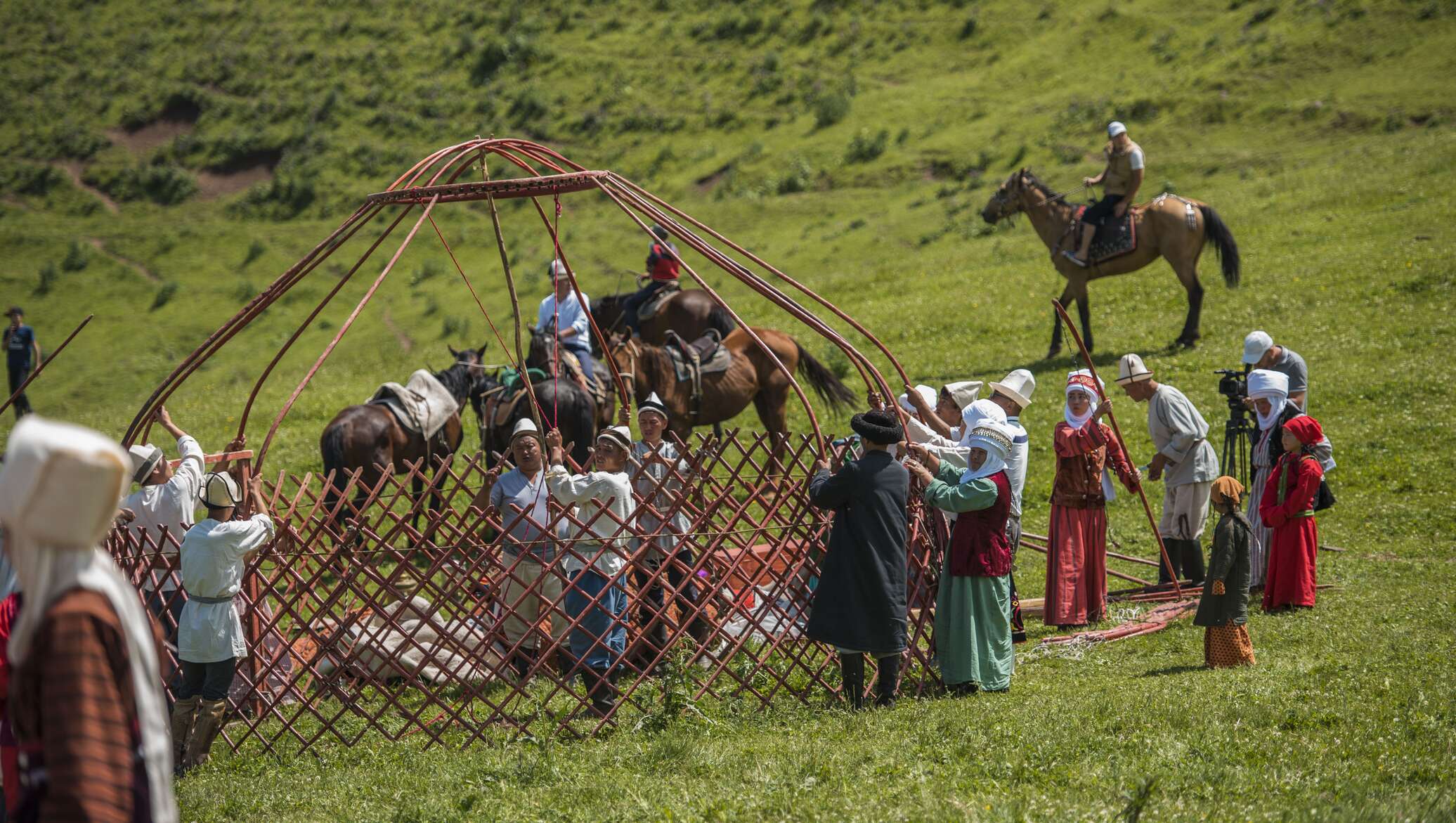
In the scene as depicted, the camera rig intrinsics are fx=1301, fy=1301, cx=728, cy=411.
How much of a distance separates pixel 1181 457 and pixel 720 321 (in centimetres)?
582

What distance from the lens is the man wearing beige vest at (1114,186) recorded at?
45.5 ft

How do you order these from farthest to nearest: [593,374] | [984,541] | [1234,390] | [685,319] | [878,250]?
[878,250], [685,319], [593,374], [1234,390], [984,541]

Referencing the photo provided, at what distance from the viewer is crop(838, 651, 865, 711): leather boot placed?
6047 millimetres

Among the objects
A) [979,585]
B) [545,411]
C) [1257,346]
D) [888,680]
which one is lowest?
[888,680]

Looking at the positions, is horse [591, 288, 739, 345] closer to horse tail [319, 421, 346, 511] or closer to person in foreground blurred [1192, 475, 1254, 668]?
horse tail [319, 421, 346, 511]

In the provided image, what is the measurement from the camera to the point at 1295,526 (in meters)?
7.42

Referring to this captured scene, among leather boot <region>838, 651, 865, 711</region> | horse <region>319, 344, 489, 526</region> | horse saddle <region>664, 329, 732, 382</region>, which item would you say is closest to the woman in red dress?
leather boot <region>838, 651, 865, 711</region>

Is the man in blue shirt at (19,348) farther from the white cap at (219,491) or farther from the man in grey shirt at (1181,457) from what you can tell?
the man in grey shirt at (1181,457)

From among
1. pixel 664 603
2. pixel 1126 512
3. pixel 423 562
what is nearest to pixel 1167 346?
pixel 1126 512

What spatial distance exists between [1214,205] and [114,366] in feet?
68.8

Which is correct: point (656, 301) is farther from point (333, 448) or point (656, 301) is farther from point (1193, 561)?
point (1193, 561)

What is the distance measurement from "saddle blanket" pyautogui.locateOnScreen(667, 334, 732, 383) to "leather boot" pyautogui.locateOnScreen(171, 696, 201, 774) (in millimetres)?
6099

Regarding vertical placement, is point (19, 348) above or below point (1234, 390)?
below

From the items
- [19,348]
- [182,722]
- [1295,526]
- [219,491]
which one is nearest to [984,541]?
[1295,526]
